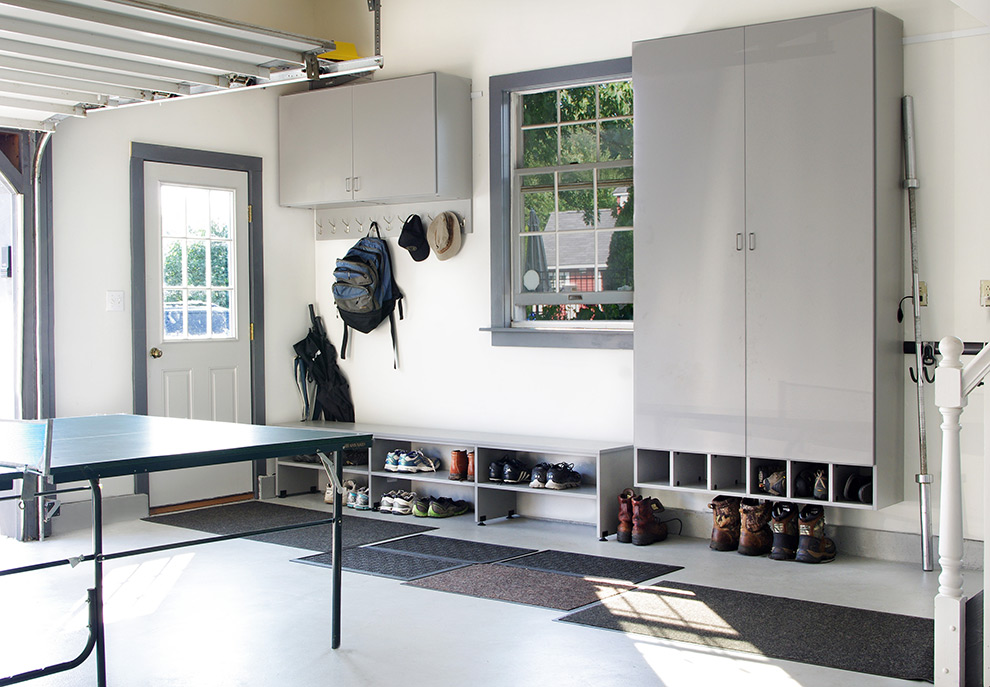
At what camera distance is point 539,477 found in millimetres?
5953

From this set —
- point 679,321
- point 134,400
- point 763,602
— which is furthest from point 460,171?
point 763,602

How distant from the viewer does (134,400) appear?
255 inches

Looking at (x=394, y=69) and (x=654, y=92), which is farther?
(x=394, y=69)

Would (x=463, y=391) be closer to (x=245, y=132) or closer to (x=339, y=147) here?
(x=339, y=147)

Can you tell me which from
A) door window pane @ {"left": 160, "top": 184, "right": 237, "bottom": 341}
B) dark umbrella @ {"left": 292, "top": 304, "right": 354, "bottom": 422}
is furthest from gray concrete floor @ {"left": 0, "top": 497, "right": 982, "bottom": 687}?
dark umbrella @ {"left": 292, "top": 304, "right": 354, "bottom": 422}

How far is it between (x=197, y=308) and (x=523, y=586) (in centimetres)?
328

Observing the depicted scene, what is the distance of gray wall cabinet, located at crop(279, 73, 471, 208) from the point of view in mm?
6438

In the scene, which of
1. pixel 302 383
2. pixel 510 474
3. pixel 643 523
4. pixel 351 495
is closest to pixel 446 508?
pixel 510 474

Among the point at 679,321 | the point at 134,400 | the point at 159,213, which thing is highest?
the point at 159,213

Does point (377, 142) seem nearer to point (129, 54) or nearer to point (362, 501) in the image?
point (362, 501)

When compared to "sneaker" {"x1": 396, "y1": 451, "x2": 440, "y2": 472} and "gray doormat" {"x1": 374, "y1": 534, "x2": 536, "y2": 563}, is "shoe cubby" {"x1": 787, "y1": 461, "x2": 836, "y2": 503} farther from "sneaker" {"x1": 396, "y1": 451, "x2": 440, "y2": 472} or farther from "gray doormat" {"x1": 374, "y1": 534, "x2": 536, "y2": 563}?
"sneaker" {"x1": 396, "y1": 451, "x2": 440, "y2": 472}

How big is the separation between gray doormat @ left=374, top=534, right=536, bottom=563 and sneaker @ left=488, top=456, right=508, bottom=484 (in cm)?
54

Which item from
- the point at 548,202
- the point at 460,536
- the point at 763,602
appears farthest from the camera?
the point at 548,202

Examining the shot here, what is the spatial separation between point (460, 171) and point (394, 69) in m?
0.99
